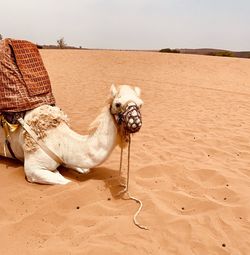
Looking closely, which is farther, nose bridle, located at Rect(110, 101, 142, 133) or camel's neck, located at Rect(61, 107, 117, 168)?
camel's neck, located at Rect(61, 107, 117, 168)

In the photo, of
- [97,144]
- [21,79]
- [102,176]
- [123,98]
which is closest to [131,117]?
[123,98]

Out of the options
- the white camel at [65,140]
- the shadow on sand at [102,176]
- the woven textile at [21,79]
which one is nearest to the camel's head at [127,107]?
the white camel at [65,140]

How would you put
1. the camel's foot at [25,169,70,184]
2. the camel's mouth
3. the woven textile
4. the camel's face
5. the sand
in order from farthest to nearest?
1. the woven textile
2. the camel's foot at [25,169,70,184]
3. the camel's face
4. the camel's mouth
5. the sand

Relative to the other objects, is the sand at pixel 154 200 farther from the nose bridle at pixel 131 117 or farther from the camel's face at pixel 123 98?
the camel's face at pixel 123 98

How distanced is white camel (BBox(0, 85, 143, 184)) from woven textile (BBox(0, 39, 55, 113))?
0.14 m

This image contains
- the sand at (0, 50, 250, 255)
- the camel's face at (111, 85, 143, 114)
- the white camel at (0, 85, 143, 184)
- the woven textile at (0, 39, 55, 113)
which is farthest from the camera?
the woven textile at (0, 39, 55, 113)

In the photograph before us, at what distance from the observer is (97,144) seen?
343cm

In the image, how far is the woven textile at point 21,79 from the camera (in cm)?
383

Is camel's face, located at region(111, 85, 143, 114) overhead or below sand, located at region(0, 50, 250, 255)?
overhead

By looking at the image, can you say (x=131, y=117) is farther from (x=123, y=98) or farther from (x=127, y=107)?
(x=123, y=98)

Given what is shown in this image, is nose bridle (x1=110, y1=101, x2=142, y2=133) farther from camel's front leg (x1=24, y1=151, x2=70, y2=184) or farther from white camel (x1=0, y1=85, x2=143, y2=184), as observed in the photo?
camel's front leg (x1=24, y1=151, x2=70, y2=184)

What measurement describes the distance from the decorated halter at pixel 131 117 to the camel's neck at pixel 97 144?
0.69 ft

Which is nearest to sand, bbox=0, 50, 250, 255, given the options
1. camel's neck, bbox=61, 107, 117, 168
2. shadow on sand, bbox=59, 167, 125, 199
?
shadow on sand, bbox=59, 167, 125, 199

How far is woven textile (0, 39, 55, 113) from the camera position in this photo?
3.83m
